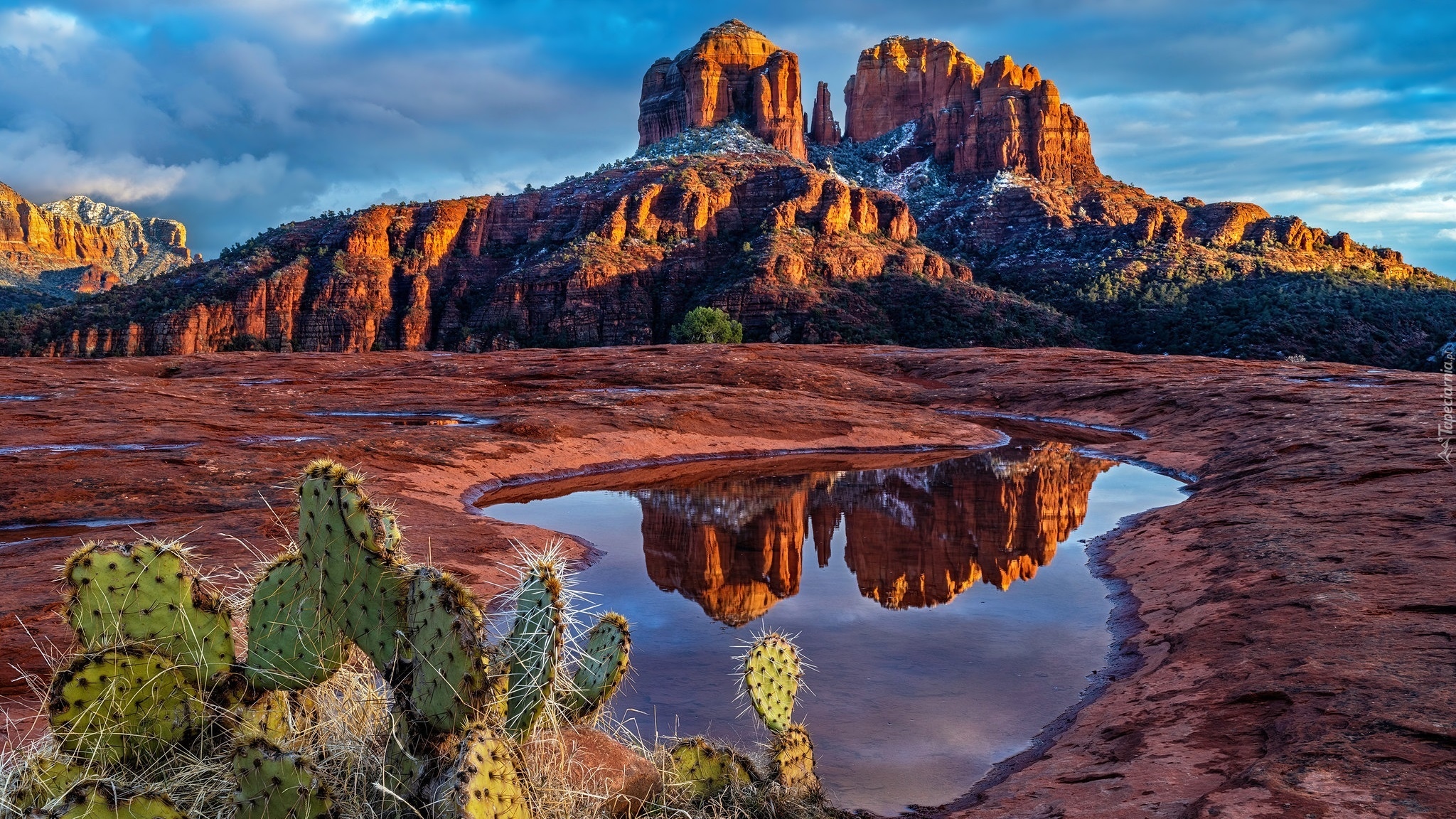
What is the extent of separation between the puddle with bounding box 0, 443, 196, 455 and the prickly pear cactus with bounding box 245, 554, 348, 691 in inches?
610

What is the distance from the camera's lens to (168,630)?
4160 mm

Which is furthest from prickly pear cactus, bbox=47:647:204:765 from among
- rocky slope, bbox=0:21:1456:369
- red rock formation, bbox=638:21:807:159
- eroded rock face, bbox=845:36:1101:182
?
red rock formation, bbox=638:21:807:159

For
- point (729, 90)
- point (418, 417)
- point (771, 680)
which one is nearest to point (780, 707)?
point (771, 680)

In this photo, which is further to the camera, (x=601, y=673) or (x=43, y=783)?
(x=601, y=673)

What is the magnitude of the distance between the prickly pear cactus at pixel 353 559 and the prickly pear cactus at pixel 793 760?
2.34 m

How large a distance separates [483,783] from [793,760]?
8.36ft

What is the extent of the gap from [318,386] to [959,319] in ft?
176

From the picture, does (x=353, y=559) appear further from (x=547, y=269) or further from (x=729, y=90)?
(x=729, y=90)

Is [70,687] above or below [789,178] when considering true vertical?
below

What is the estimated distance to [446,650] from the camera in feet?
12.5

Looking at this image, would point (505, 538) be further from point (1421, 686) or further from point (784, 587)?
point (1421, 686)

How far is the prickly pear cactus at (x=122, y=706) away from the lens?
12.5 ft

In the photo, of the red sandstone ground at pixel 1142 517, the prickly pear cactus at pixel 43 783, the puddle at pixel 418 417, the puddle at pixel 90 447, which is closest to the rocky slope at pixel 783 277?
the red sandstone ground at pixel 1142 517

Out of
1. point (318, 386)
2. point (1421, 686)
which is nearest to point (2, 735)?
point (1421, 686)
